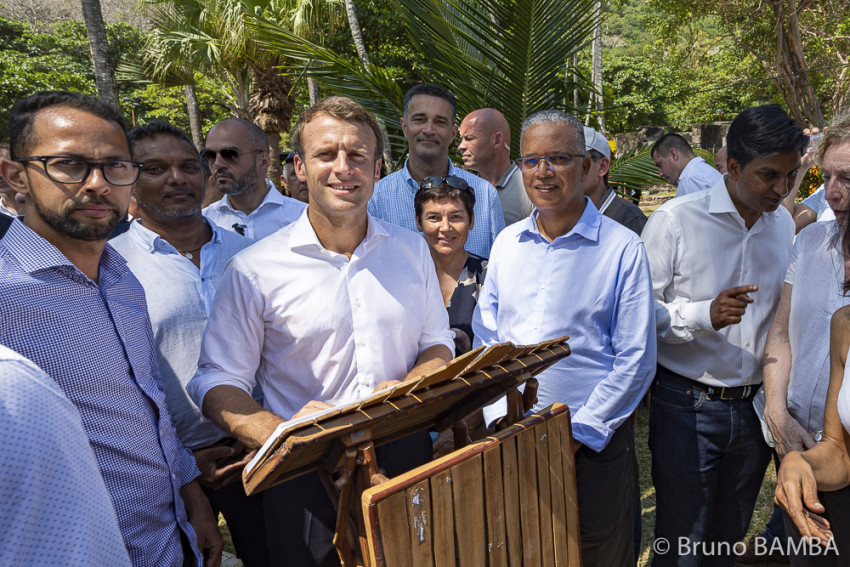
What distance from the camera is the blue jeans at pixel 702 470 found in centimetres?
282

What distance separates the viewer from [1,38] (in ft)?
81.0

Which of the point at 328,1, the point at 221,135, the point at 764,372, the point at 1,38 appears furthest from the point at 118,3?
the point at 764,372

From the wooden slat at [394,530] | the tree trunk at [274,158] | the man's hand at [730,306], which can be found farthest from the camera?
the tree trunk at [274,158]

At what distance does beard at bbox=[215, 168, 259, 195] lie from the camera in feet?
13.7

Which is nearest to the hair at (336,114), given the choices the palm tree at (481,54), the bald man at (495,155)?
the bald man at (495,155)

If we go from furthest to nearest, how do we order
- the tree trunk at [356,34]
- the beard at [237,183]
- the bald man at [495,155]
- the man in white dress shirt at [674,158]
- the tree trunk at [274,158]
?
the tree trunk at [274,158] → the tree trunk at [356,34] → the man in white dress shirt at [674,158] → the bald man at [495,155] → the beard at [237,183]

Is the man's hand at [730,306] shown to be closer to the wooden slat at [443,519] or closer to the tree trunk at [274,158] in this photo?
the wooden slat at [443,519]

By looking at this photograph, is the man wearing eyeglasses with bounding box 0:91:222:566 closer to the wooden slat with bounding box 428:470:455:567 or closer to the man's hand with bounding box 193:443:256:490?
the man's hand with bounding box 193:443:256:490

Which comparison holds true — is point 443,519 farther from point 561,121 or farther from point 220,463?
point 561,121

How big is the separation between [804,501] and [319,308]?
1675 millimetres

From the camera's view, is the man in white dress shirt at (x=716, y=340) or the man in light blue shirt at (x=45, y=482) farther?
the man in white dress shirt at (x=716, y=340)

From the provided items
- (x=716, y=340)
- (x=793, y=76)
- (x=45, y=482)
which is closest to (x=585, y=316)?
(x=716, y=340)

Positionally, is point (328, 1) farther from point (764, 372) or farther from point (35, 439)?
point (35, 439)

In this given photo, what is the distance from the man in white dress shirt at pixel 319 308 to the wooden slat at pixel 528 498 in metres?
0.54
